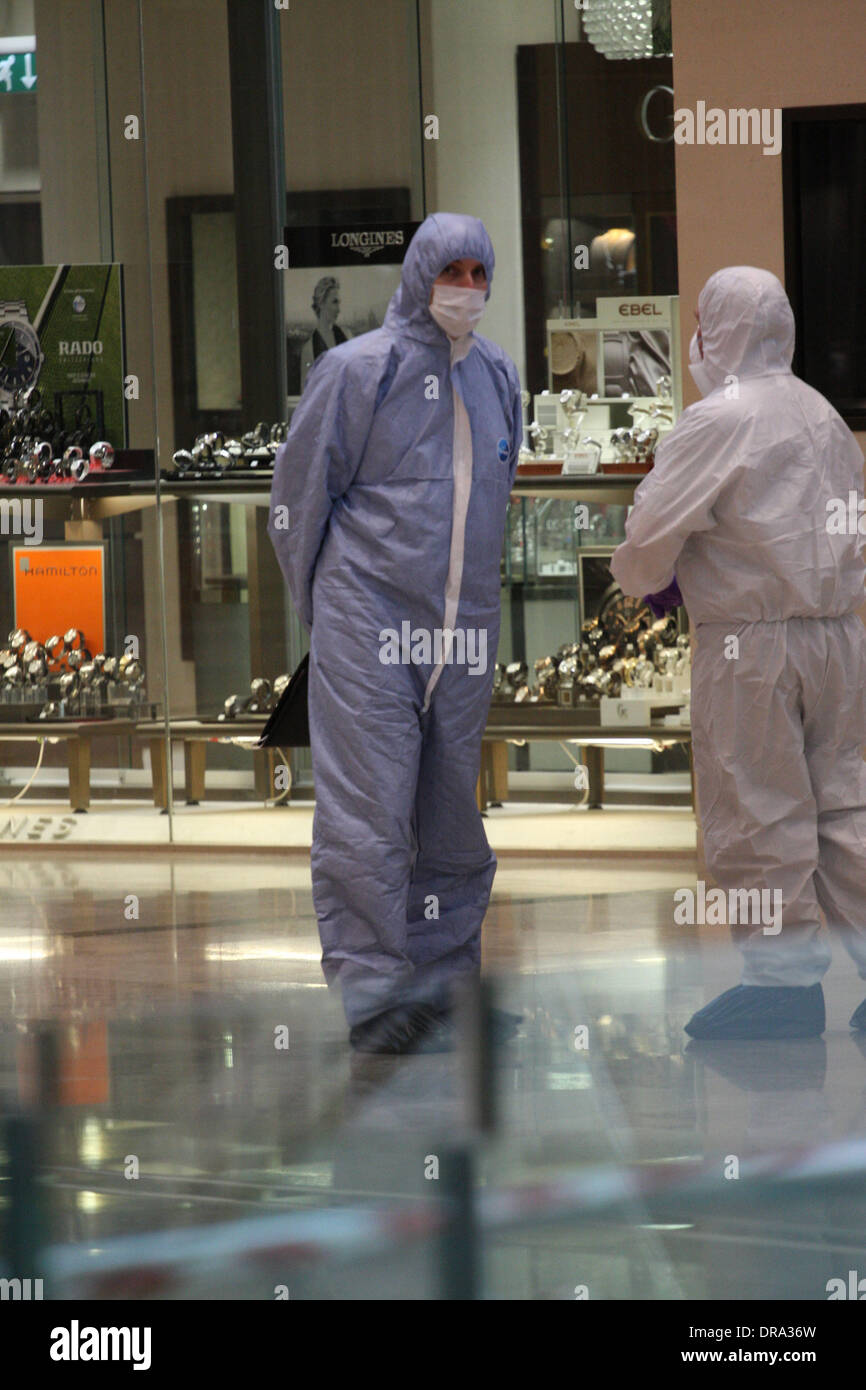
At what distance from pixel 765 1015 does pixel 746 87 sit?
2241mm

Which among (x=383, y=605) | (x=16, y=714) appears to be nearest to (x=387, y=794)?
(x=383, y=605)

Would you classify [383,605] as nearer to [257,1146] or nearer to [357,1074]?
[357,1074]

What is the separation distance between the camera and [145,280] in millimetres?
5320

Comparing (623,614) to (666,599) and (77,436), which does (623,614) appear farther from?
(666,599)

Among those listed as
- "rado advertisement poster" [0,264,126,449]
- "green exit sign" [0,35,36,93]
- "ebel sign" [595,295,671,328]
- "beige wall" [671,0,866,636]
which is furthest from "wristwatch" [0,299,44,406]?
"beige wall" [671,0,866,636]

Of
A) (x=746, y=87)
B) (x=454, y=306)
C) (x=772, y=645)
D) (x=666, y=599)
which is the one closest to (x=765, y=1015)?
(x=772, y=645)

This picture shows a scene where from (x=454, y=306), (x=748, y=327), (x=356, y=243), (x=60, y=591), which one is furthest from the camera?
(x=60, y=591)

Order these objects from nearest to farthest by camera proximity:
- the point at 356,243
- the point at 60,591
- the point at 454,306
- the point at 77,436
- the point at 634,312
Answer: the point at 454,306, the point at 634,312, the point at 356,243, the point at 77,436, the point at 60,591

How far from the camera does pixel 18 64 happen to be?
5453mm

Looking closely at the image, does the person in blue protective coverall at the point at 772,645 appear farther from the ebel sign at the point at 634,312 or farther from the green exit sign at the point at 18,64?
the green exit sign at the point at 18,64

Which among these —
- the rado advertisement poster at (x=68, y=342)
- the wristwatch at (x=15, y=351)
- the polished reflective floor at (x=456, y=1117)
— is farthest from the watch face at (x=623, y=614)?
the wristwatch at (x=15, y=351)

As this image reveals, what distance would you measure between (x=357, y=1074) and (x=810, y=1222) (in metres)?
1.02

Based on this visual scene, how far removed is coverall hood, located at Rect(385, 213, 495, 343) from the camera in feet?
10.5

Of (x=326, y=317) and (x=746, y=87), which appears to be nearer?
(x=746, y=87)
